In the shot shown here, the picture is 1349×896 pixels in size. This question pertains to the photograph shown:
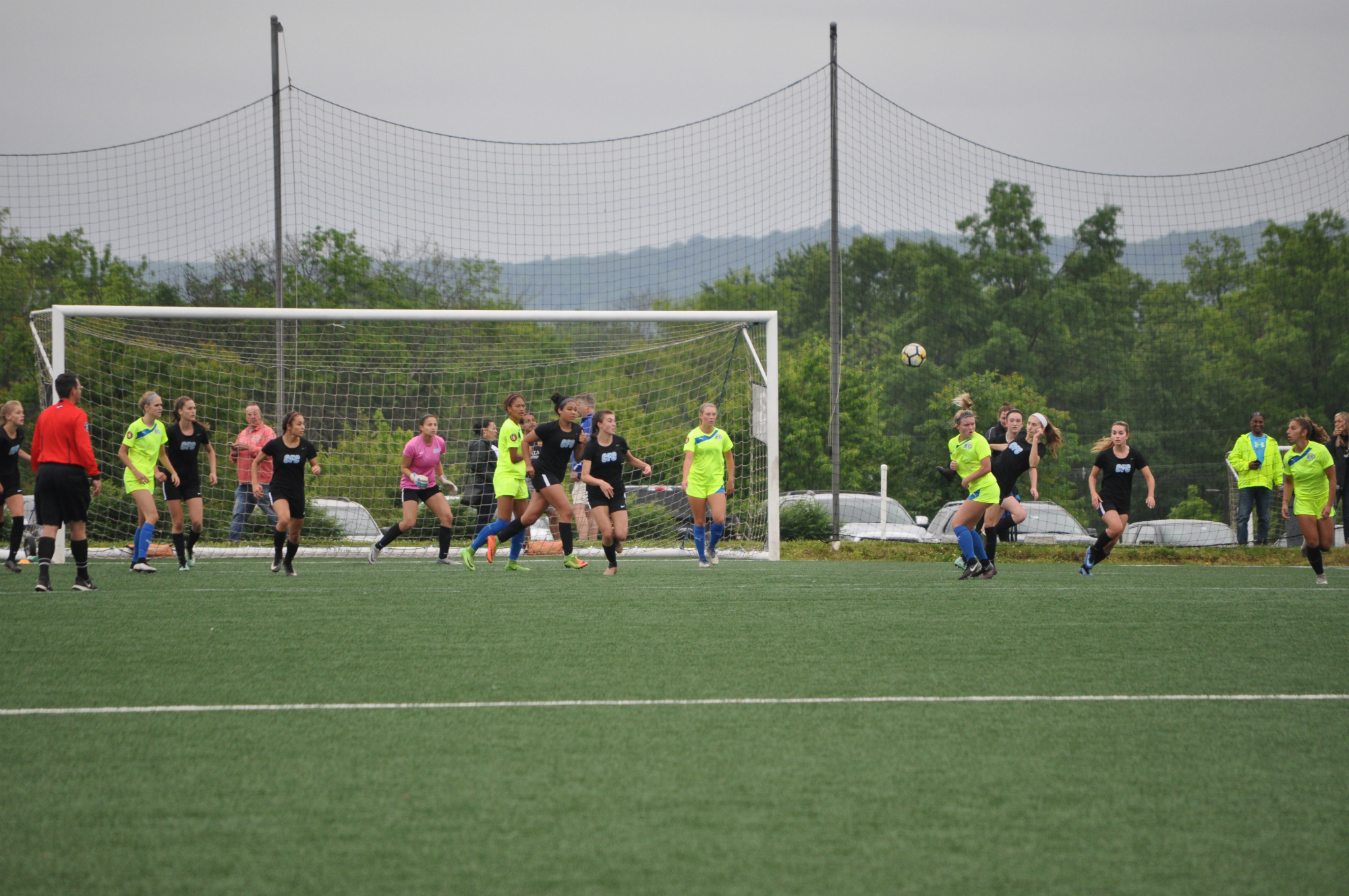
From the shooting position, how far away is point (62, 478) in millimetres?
9820

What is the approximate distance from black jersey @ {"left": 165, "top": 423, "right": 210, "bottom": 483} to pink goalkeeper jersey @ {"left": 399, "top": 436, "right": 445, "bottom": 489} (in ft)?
7.21

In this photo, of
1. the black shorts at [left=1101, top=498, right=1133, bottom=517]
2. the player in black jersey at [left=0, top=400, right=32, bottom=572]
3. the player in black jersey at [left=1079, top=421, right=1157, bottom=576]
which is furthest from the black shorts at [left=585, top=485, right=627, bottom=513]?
the player in black jersey at [left=0, top=400, right=32, bottom=572]

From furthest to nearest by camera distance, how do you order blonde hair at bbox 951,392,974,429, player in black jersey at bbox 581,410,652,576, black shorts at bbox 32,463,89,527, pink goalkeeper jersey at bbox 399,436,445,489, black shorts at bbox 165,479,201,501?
pink goalkeeper jersey at bbox 399,436,445,489
black shorts at bbox 165,479,201,501
player in black jersey at bbox 581,410,652,576
blonde hair at bbox 951,392,974,429
black shorts at bbox 32,463,89,527

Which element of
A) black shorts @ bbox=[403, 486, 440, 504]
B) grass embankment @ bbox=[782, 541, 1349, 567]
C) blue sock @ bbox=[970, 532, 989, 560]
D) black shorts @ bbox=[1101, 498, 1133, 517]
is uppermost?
black shorts @ bbox=[403, 486, 440, 504]

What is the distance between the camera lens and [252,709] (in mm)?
4977

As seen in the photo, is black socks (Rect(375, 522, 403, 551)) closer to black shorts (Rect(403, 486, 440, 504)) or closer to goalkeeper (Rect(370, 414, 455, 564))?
goalkeeper (Rect(370, 414, 455, 564))

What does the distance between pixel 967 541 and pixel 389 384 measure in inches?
405

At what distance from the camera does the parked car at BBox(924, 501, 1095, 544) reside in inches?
714

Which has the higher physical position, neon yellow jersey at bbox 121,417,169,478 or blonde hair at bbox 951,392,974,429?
blonde hair at bbox 951,392,974,429

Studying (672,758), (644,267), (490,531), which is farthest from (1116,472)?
(644,267)

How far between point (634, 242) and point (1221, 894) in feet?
61.4

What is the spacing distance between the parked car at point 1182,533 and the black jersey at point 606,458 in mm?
10512

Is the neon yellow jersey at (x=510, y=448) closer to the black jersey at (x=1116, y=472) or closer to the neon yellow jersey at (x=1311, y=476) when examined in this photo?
the black jersey at (x=1116, y=472)

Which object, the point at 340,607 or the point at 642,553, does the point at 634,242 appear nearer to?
the point at 642,553
